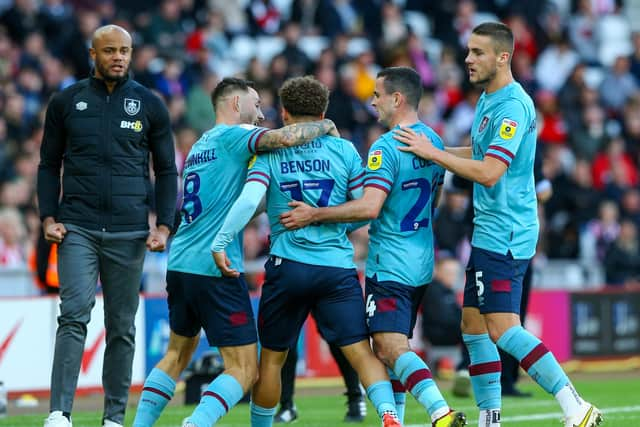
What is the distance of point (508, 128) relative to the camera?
7.89 metres

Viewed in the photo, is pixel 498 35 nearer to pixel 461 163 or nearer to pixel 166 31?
pixel 461 163

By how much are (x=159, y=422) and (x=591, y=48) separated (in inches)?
608

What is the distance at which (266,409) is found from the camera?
25.6 ft

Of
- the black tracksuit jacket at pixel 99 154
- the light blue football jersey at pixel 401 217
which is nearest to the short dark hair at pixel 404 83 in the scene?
the light blue football jersey at pixel 401 217

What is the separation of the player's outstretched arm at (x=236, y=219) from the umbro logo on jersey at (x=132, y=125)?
1320 millimetres

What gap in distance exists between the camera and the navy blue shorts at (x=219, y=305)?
767 cm

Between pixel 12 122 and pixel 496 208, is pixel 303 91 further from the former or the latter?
pixel 12 122

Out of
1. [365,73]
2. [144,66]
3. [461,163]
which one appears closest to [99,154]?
[461,163]

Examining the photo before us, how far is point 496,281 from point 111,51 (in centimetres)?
287

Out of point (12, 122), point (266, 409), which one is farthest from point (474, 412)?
point (12, 122)

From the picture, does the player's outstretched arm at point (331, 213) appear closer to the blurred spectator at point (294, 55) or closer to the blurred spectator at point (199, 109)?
the blurred spectator at point (199, 109)

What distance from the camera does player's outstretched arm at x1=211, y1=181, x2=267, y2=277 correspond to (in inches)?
295

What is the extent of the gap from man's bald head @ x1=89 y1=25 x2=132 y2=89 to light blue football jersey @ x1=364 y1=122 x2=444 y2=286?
1.81m

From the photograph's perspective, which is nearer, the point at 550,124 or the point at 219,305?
the point at 219,305
